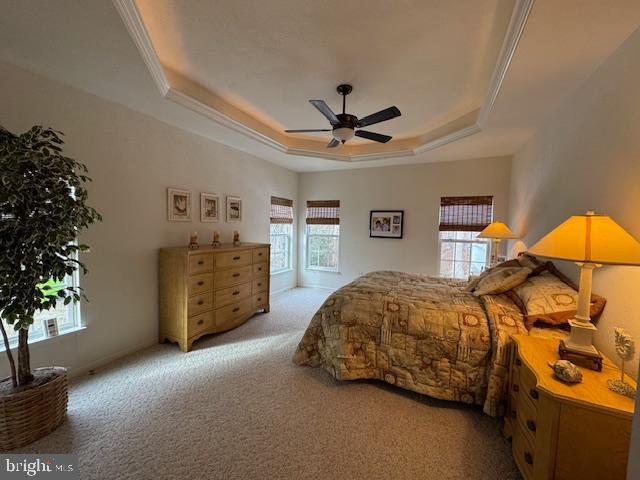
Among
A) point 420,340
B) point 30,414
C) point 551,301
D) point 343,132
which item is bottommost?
point 30,414

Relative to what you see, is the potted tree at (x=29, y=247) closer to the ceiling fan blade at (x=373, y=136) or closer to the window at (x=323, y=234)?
the ceiling fan blade at (x=373, y=136)

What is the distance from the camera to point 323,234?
5.84 m

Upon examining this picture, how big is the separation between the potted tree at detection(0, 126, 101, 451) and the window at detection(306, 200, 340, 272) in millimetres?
4233

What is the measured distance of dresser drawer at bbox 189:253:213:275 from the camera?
118 inches

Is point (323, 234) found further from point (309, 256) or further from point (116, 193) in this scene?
point (116, 193)

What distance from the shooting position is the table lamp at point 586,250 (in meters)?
1.28

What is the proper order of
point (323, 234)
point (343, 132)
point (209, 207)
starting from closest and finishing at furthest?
point (343, 132)
point (209, 207)
point (323, 234)

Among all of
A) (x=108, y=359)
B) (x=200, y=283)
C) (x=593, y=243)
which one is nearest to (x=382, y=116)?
(x=593, y=243)

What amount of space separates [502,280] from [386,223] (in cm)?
286

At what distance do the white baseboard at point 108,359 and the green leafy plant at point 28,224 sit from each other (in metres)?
0.75

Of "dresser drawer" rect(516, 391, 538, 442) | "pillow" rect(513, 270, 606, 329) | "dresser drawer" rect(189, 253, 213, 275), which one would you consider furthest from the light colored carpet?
"dresser drawer" rect(189, 253, 213, 275)

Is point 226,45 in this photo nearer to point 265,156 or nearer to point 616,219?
point 265,156

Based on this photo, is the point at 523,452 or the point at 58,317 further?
the point at 58,317

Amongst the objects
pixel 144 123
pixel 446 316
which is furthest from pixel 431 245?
pixel 144 123
